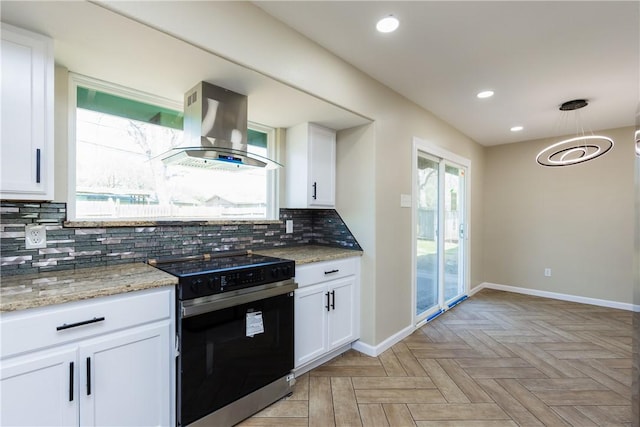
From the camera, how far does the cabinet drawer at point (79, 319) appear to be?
3.86 feet

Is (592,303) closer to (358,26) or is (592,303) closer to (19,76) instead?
(358,26)

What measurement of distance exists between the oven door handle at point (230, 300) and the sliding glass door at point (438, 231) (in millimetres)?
1792

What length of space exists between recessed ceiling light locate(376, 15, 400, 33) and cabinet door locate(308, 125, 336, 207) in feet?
3.44

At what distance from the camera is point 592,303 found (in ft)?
14.1

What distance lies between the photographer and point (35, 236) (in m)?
1.68

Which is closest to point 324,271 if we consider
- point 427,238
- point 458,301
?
point 427,238

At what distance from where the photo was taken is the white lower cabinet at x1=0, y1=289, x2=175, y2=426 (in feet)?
3.96

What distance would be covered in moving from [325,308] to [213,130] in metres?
1.63

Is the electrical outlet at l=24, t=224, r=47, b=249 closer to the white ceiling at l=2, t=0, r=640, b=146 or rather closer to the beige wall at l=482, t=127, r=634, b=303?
the white ceiling at l=2, t=0, r=640, b=146

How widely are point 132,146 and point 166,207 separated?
19.5 inches

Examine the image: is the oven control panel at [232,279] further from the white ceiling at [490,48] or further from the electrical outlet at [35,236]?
the white ceiling at [490,48]

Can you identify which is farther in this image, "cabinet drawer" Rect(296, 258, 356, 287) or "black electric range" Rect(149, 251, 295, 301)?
"cabinet drawer" Rect(296, 258, 356, 287)

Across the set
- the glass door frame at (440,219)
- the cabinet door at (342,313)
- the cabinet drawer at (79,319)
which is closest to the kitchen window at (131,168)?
the cabinet drawer at (79,319)

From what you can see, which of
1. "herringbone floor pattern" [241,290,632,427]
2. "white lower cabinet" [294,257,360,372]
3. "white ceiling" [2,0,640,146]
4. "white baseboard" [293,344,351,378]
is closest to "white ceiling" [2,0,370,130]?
"white ceiling" [2,0,640,146]
